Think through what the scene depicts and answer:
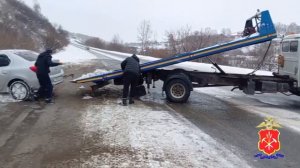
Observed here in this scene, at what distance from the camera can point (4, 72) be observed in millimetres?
9039

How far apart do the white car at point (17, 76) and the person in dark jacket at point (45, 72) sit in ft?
1.03

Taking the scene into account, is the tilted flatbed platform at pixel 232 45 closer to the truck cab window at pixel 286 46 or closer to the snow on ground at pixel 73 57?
the truck cab window at pixel 286 46

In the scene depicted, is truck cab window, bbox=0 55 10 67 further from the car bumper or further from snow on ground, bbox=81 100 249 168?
snow on ground, bbox=81 100 249 168

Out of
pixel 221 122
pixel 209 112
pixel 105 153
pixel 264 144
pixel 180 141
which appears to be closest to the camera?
pixel 264 144

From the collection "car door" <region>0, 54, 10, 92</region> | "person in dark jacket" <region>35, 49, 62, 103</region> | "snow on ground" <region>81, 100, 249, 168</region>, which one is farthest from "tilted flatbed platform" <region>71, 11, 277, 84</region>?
"car door" <region>0, 54, 10, 92</region>

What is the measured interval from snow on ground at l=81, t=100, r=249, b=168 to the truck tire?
1.59 metres

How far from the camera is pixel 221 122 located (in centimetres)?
727

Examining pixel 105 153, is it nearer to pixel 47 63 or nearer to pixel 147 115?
pixel 147 115

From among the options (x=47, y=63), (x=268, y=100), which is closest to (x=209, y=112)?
(x=268, y=100)

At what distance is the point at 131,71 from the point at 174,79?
1.44 m

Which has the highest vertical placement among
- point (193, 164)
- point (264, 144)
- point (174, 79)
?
point (174, 79)

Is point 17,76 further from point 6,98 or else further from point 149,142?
point 149,142

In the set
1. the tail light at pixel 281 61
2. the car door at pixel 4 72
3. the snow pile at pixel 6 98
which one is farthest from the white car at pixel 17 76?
the tail light at pixel 281 61

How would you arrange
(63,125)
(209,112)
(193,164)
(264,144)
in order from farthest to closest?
(209,112)
(63,125)
(193,164)
(264,144)
